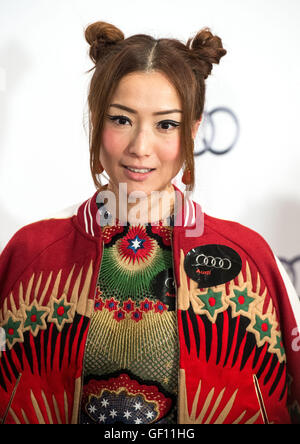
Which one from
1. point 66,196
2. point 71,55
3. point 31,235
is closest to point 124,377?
point 31,235

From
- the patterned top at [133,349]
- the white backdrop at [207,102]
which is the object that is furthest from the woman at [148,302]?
the white backdrop at [207,102]

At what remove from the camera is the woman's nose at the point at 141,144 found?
1.16 m

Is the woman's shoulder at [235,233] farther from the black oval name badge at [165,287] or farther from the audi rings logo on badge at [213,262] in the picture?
the black oval name badge at [165,287]

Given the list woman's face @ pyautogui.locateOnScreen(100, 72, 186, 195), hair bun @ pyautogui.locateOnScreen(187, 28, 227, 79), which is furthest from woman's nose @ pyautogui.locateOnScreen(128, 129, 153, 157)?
hair bun @ pyautogui.locateOnScreen(187, 28, 227, 79)

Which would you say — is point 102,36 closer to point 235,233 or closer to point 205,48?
point 205,48

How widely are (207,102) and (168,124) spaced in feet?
1.35

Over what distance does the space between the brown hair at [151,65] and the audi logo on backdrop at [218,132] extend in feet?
0.95

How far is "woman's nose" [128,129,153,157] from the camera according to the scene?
116 centimetres

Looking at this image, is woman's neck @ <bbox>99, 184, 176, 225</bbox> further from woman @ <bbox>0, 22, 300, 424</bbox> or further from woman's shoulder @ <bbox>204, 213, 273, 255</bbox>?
woman's shoulder @ <bbox>204, 213, 273, 255</bbox>

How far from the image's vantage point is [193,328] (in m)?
1.17

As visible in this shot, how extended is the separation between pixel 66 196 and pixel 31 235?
11.2 inches

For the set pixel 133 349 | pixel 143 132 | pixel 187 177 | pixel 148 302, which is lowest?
pixel 133 349

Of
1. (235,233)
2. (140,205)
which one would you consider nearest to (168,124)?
(140,205)

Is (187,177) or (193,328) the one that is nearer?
(193,328)
